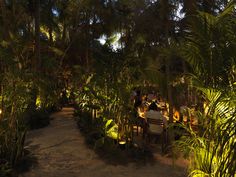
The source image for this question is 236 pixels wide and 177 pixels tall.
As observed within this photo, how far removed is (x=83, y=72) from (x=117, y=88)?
377 inches

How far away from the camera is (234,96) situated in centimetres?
322

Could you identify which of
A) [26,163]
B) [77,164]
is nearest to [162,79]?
[77,164]

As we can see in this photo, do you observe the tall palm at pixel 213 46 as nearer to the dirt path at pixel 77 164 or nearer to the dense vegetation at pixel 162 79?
the dense vegetation at pixel 162 79

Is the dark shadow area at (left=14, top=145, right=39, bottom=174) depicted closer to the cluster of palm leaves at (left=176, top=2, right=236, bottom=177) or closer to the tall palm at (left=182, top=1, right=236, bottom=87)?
the cluster of palm leaves at (left=176, top=2, right=236, bottom=177)

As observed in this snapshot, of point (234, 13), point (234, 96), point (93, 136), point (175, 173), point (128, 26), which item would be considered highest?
point (128, 26)

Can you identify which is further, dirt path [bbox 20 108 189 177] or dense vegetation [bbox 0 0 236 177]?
dirt path [bbox 20 108 189 177]

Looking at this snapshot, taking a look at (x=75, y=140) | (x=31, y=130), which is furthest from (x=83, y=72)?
(x=75, y=140)

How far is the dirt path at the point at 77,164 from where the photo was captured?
650 cm

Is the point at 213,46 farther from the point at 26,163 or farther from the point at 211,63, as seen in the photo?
the point at 26,163

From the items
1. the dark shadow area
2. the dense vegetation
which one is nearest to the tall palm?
the dense vegetation

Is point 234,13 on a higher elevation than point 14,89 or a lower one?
higher

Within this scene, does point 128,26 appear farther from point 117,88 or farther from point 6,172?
point 6,172

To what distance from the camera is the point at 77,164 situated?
7.07m

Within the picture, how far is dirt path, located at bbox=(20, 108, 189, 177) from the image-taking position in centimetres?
650
